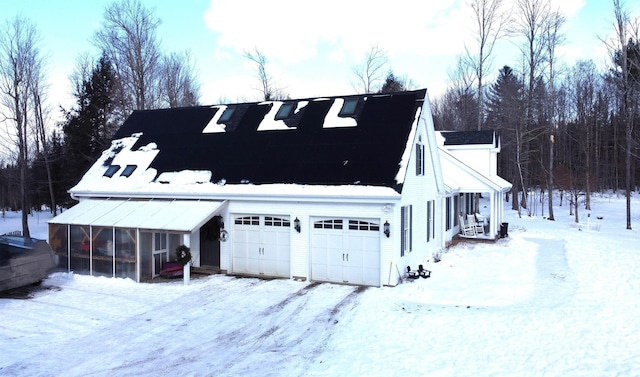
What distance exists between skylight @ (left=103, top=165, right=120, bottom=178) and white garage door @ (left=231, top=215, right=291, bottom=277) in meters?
6.46

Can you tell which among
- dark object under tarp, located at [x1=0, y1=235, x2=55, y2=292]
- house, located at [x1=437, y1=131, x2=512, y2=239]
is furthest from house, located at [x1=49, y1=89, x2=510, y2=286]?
house, located at [x1=437, y1=131, x2=512, y2=239]

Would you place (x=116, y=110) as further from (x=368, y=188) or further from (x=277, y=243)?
(x=368, y=188)

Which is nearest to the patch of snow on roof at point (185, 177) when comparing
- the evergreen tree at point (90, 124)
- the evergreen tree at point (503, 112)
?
the evergreen tree at point (90, 124)

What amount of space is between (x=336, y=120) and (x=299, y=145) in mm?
1716

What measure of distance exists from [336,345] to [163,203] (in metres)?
9.73

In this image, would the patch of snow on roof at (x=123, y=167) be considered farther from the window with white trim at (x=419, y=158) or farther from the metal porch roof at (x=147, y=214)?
the window with white trim at (x=419, y=158)

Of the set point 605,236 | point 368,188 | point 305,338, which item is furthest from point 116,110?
point 605,236

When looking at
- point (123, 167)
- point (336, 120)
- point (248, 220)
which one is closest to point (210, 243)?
point (248, 220)

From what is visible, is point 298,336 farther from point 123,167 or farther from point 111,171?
point 111,171

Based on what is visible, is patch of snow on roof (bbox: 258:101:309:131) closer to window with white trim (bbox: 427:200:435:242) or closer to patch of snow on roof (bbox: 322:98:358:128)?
patch of snow on roof (bbox: 322:98:358:128)

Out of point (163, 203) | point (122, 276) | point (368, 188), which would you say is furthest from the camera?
point (163, 203)

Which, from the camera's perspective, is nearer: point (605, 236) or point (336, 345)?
point (336, 345)

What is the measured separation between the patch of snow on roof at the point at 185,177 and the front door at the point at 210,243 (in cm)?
163

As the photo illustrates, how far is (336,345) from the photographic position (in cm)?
915
